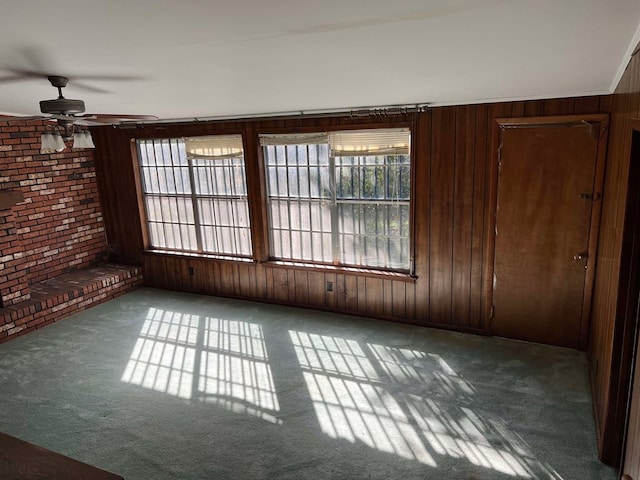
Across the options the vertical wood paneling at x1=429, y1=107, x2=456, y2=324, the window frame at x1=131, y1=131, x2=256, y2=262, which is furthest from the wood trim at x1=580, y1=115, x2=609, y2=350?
the window frame at x1=131, y1=131, x2=256, y2=262

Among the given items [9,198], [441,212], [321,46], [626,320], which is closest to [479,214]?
[441,212]

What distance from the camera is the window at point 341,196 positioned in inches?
180

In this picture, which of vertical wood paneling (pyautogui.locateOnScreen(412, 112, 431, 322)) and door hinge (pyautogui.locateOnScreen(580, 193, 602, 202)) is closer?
door hinge (pyautogui.locateOnScreen(580, 193, 602, 202))

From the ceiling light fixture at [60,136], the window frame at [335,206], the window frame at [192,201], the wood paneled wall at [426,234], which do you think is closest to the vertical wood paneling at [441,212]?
the wood paneled wall at [426,234]

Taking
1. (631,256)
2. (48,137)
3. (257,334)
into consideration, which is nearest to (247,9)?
(48,137)

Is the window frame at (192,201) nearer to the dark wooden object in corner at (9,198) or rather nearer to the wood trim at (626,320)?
the dark wooden object in corner at (9,198)

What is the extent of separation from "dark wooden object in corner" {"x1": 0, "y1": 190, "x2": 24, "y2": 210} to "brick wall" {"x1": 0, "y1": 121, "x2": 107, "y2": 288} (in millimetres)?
210

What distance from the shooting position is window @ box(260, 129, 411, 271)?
4582 millimetres

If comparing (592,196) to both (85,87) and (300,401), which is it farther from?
(85,87)

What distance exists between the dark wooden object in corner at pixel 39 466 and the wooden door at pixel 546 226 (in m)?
3.62

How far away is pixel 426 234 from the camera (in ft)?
14.8

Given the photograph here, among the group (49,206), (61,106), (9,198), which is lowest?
(49,206)

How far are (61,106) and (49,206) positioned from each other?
11.9ft

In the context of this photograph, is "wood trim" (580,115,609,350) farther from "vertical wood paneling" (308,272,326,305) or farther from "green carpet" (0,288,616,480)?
"vertical wood paneling" (308,272,326,305)
